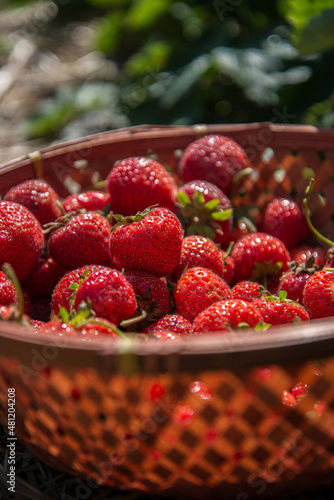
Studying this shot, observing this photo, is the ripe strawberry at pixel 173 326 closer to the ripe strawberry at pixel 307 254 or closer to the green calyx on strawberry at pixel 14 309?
the green calyx on strawberry at pixel 14 309

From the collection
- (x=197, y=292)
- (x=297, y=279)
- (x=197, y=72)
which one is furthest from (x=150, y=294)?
(x=197, y=72)

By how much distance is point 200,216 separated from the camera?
1144 millimetres

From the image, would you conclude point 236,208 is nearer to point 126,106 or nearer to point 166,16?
point 126,106

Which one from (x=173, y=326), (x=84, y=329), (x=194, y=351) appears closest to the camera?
(x=194, y=351)

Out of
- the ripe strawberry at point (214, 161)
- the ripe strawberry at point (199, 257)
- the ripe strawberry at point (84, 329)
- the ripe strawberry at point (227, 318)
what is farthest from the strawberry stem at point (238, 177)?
the ripe strawberry at point (84, 329)

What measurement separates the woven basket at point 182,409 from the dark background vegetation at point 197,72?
1.29 metres

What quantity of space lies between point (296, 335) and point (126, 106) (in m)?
1.89

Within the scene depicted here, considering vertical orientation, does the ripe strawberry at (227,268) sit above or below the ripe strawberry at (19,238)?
below

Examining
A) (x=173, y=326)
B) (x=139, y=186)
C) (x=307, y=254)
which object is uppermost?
(x=139, y=186)

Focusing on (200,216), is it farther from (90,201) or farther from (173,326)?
(173,326)

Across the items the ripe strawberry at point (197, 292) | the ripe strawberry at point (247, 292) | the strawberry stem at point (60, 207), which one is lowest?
the ripe strawberry at point (247, 292)

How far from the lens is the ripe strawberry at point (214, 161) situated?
1.24 meters

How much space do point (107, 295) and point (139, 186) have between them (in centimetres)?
32

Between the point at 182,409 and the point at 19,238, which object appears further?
the point at 19,238
